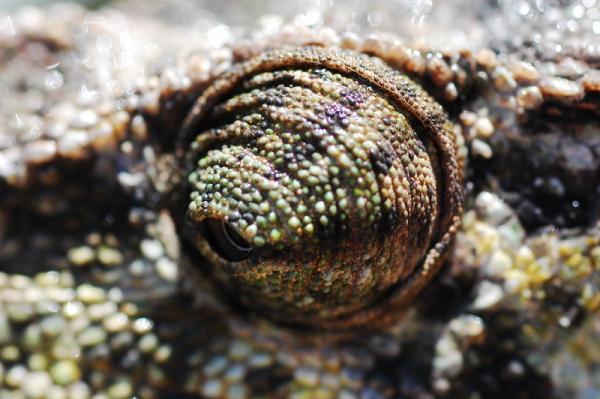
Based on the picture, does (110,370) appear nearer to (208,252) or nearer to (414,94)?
(208,252)

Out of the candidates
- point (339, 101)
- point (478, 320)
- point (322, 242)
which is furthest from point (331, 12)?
point (478, 320)

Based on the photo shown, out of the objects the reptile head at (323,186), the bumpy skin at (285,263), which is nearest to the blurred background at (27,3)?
the bumpy skin at (285,263)

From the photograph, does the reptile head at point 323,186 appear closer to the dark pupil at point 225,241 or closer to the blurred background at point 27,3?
the dark pupil at point 225,241

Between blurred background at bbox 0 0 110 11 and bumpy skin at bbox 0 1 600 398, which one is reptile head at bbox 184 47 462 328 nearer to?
bumpy skin at bbox 0 1 600 398

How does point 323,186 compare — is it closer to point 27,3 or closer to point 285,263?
point 285,263

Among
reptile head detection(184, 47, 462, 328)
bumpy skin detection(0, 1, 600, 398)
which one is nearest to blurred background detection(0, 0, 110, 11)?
bumpy skin detection(0, 1, 600, 398)

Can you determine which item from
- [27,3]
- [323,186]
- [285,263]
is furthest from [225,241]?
[27,3]
